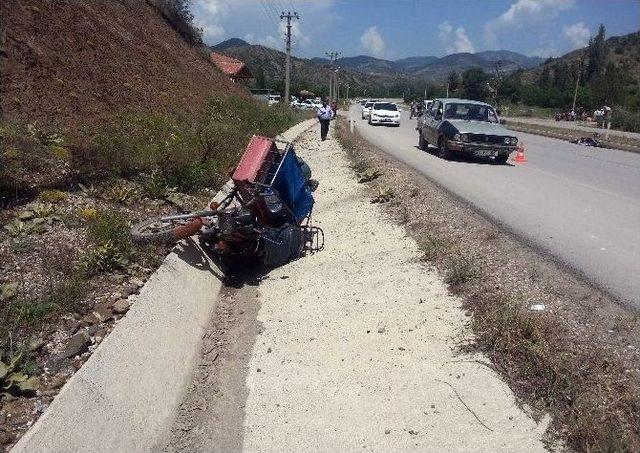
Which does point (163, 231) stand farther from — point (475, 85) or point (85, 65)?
point (475, 85)

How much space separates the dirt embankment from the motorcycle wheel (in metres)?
4.53

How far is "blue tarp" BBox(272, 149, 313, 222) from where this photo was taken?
7079 mm

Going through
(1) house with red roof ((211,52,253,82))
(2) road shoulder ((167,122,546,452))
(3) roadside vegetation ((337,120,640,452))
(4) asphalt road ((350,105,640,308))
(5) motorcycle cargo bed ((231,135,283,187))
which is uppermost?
(1) house with red roof ((211,52,253,82))

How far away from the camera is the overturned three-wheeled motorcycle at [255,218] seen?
6.24 metres

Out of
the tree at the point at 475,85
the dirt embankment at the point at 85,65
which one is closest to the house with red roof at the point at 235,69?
the dirt embankment at the point at 85,65

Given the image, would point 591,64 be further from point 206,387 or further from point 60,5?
point 206,387

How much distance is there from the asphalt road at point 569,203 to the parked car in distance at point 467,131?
0.43 meters

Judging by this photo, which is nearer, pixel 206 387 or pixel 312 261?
pixel 206 387

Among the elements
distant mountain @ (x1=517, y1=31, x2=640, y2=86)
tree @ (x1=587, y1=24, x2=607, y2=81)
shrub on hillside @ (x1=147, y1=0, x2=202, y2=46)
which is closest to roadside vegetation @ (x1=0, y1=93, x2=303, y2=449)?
shrub on hillside @ (x1=147, y1=0, x2=202, y2=46)

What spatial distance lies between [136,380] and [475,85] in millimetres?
76772

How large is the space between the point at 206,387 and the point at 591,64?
304ft

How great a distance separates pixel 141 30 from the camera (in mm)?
20734

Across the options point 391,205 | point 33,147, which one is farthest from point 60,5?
point 391,205

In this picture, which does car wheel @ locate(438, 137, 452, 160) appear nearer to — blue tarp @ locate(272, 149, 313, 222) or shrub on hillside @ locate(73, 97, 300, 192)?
shrub on hillside @ locate(73, 97, 300, 192)
